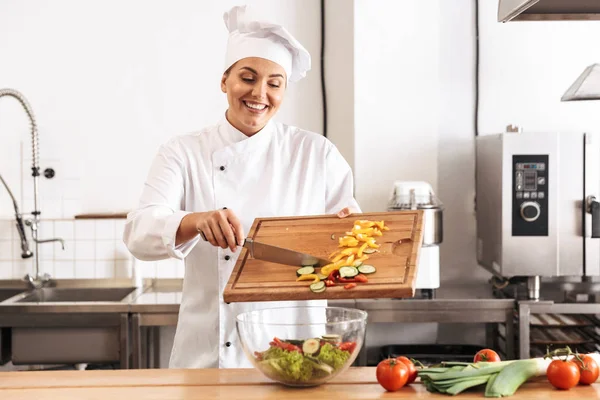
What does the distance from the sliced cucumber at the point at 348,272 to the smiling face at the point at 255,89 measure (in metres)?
0.63

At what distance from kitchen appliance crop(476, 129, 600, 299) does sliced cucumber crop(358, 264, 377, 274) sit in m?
1.69

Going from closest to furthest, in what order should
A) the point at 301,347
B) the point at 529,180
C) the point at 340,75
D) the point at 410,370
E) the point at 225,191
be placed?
the point at 301,347, the point at 410,370, the point at 225,191, the point at 529,180, the point at 340,75

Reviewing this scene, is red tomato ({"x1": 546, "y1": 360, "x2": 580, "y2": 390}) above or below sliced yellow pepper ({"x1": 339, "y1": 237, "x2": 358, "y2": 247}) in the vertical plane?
below

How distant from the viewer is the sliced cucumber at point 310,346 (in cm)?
185

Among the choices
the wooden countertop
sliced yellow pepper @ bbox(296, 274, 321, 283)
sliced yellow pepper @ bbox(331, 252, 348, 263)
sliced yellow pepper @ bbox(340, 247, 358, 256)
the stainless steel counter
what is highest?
sliced yellow pepper @ bbox(340, 247, 358, 256)

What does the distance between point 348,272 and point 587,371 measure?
638mm

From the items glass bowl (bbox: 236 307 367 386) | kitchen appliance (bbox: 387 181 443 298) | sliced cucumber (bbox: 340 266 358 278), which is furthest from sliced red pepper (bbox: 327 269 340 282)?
kitchen appliance (bbox: 387 181 443 298)

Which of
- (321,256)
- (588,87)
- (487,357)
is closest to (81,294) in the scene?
(321,256)

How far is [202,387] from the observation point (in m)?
1.99

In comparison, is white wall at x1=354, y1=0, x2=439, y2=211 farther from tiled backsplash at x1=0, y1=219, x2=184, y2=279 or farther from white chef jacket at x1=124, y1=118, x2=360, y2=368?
white chef jacket at x1=124, y1=118, x2=360, y2=368

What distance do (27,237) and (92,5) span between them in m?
1.27

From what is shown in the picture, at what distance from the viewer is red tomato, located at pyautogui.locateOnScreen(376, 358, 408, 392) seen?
1.91m

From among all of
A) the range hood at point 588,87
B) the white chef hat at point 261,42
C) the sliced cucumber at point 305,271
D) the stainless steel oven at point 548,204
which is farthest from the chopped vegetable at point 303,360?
the range hood at point 588,87

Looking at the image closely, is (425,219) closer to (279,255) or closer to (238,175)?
(238,175)
